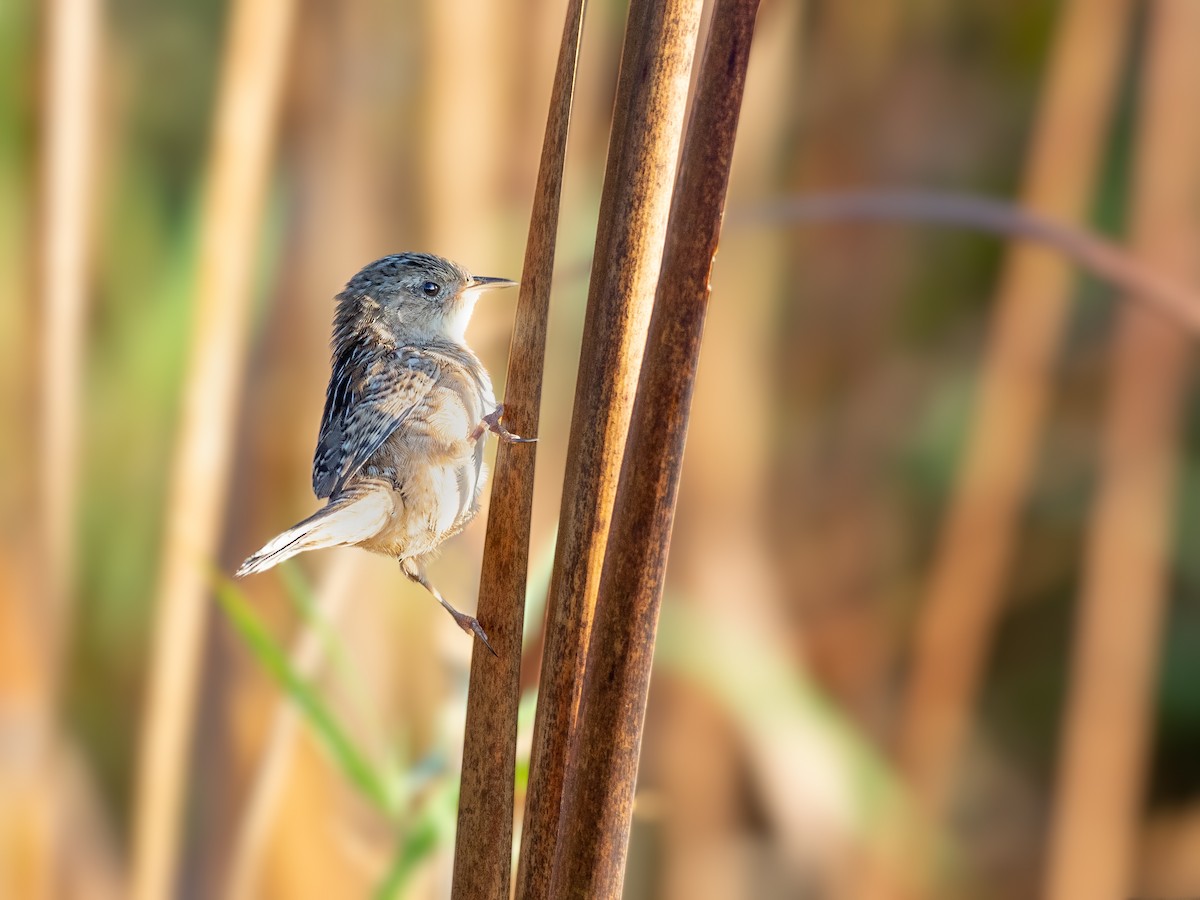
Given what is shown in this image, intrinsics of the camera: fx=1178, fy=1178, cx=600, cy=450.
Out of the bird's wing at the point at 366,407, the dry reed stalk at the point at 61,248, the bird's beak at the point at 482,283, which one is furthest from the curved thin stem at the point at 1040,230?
→ the dry reed stalk at the point at 61,248

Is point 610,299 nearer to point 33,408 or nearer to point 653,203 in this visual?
point 653,203

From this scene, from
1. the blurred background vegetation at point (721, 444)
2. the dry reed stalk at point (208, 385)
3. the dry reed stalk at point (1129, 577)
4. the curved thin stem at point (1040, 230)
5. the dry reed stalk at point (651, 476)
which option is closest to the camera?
the dry reed stalk at point (651, 476)

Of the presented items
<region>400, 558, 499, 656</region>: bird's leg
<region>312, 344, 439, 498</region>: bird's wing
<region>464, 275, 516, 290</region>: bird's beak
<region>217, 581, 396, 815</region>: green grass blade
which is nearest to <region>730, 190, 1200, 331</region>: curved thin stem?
<region>464, 275, 516, 290</region>: bird's beak

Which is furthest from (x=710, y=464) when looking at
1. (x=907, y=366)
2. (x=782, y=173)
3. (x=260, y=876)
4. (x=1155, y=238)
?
(x=260, y=876)

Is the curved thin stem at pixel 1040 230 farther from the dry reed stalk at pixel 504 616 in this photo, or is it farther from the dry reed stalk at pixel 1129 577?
the dry reed stalk at pixel 1129 577

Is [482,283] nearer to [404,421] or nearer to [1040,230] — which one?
[404,421]

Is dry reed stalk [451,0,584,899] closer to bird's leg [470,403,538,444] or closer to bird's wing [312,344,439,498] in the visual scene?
bird's leg [470,403,538,444]
